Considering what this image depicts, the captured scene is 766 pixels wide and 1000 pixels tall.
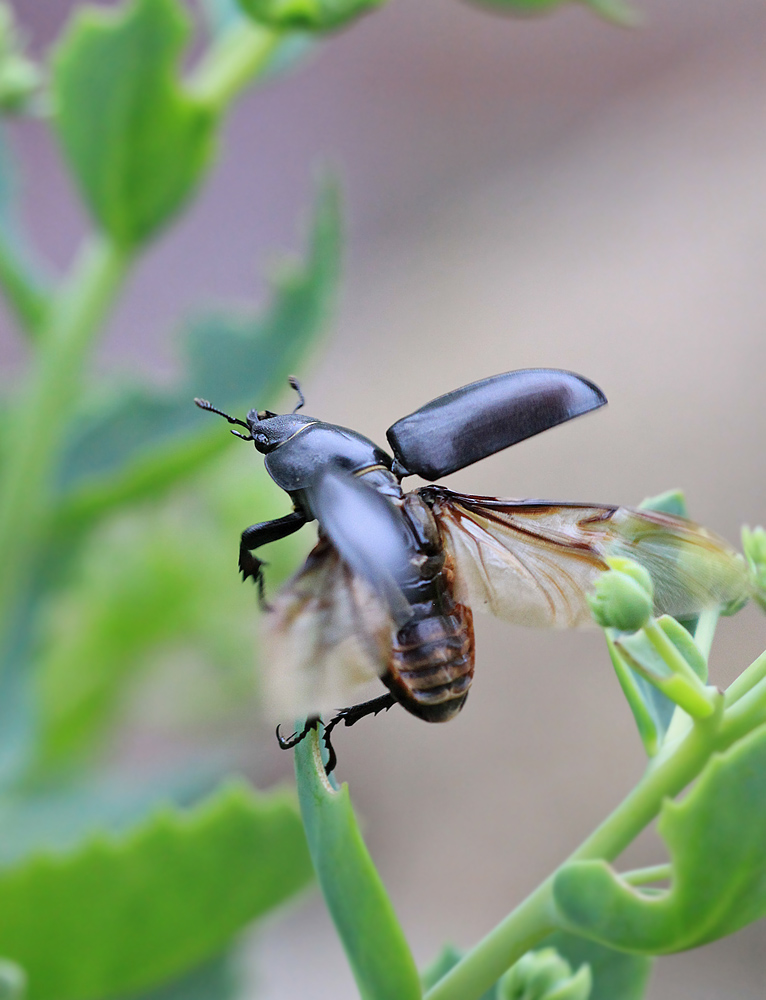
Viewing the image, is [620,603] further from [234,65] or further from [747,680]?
[234,65]

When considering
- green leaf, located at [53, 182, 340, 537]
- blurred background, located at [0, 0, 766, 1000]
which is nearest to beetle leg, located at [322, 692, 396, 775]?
green leaf, located at [53, 182, 340, 537]

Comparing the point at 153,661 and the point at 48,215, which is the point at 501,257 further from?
the point at 153,661

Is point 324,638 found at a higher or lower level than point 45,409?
lower

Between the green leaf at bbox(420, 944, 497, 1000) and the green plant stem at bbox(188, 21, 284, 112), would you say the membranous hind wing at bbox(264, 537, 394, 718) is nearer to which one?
the green leaf at bbox(420, 944, 497, 1000)

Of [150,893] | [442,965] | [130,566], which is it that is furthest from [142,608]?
[442,965]

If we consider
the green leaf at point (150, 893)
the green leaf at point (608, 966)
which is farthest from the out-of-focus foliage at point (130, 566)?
the green leaf at point (608, 966)
